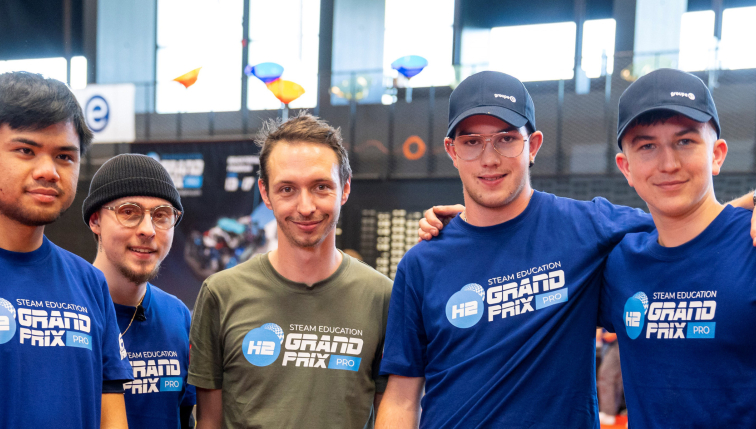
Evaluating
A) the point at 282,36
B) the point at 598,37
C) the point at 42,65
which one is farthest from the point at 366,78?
the point at 42,65

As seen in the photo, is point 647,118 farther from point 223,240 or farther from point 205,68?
point 205,68

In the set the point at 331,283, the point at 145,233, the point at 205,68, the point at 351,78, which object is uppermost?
the point at 205,68

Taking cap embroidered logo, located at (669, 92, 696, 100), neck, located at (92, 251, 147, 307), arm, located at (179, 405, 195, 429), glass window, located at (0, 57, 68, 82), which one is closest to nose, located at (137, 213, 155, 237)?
neck, located at (92, 251, 147, 307)

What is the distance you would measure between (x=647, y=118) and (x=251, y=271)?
1357mm

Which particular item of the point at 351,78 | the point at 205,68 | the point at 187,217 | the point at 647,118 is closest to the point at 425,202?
the point at 351,78

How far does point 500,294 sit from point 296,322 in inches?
27.0

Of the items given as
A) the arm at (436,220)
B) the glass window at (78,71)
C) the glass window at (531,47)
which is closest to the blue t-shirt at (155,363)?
the arm at (436,220)

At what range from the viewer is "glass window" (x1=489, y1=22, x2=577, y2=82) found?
904 cm

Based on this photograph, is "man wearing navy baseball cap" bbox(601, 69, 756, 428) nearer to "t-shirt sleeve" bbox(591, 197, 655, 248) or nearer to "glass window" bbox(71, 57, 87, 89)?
"t-shirt sleeve" bbox(591, 197, 655, 248)

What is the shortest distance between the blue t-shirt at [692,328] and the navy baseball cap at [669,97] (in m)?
0.29

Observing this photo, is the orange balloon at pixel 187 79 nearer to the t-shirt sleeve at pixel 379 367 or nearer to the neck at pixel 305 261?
the neck at pixel 305 261

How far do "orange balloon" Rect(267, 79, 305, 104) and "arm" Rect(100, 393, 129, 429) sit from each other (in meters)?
6.06

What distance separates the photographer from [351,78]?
29.3 ft

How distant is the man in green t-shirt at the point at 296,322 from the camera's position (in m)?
2.10
